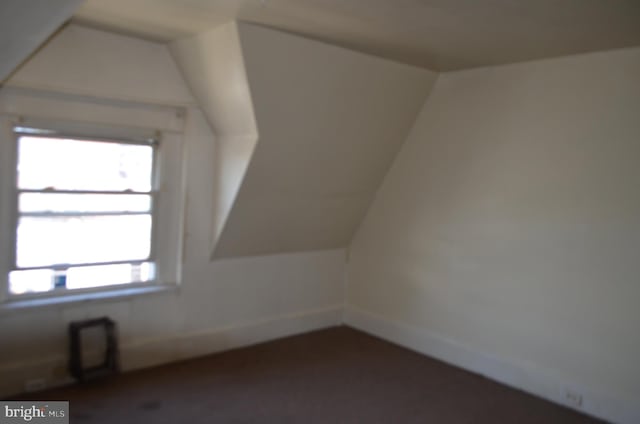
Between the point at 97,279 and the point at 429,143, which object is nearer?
the point at 97,279

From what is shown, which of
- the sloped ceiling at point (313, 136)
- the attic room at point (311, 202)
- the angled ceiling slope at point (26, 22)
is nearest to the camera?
the angled ceiling slope at point (26, 22)

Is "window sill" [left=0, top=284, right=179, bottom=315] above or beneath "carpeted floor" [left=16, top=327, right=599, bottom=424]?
above

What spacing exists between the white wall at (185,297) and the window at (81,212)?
206mm

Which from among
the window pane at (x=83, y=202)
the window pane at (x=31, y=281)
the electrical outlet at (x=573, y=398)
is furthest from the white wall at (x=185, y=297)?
the electrical outlet at (x=573, y=398)

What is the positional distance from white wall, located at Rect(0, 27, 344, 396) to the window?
0.68ft

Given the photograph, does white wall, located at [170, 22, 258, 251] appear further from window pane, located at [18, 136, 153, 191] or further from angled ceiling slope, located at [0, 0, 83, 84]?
angled ceiling slope, located at [0, 0, 83, 84]

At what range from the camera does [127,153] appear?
3.96 metres

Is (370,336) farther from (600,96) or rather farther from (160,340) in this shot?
(600,96)

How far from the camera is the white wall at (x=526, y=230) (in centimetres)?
347

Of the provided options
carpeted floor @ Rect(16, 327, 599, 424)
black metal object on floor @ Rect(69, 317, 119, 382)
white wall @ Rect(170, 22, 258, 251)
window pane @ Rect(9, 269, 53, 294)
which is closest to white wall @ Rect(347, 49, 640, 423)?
carpeted floor @ Rect(16, 327, 599, 424)

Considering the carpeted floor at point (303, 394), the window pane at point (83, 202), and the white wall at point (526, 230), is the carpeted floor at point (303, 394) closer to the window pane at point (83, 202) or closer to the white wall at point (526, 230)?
the white wall at point (526, 230)

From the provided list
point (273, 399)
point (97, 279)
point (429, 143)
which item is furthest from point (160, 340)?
point (429, 143)

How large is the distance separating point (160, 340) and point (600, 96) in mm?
3562

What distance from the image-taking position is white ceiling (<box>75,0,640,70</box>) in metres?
2.71
